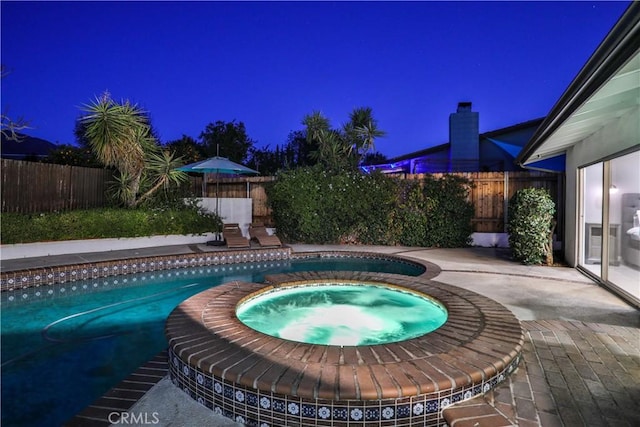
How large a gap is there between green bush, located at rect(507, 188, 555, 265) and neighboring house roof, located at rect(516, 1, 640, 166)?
1.30m

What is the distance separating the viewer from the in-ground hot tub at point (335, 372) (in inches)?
85.0

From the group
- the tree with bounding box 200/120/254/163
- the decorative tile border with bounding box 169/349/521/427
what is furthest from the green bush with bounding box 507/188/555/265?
the tree with bounding box 200/120/254/163

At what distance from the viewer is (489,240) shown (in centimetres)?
1057

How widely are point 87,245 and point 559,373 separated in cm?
961

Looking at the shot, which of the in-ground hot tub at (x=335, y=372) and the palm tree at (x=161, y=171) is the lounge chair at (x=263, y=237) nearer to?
the palm tree at (x=161, y=171)

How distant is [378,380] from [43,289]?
637cm

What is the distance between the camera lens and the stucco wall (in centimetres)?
458

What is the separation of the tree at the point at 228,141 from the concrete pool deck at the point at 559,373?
815 inches

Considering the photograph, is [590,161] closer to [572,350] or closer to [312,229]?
[572,350]

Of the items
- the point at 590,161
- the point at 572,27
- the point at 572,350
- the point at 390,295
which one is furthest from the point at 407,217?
the point at 572,27

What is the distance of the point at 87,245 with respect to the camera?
893 centimetres

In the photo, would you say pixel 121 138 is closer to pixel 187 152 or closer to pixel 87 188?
pixel 87 188

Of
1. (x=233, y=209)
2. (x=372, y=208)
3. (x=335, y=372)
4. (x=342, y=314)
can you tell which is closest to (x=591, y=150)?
(x=342, y=314)

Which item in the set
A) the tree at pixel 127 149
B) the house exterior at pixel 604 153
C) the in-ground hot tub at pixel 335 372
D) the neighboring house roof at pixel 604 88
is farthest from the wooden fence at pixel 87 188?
the in-ground hot tub at pixel 335 372
